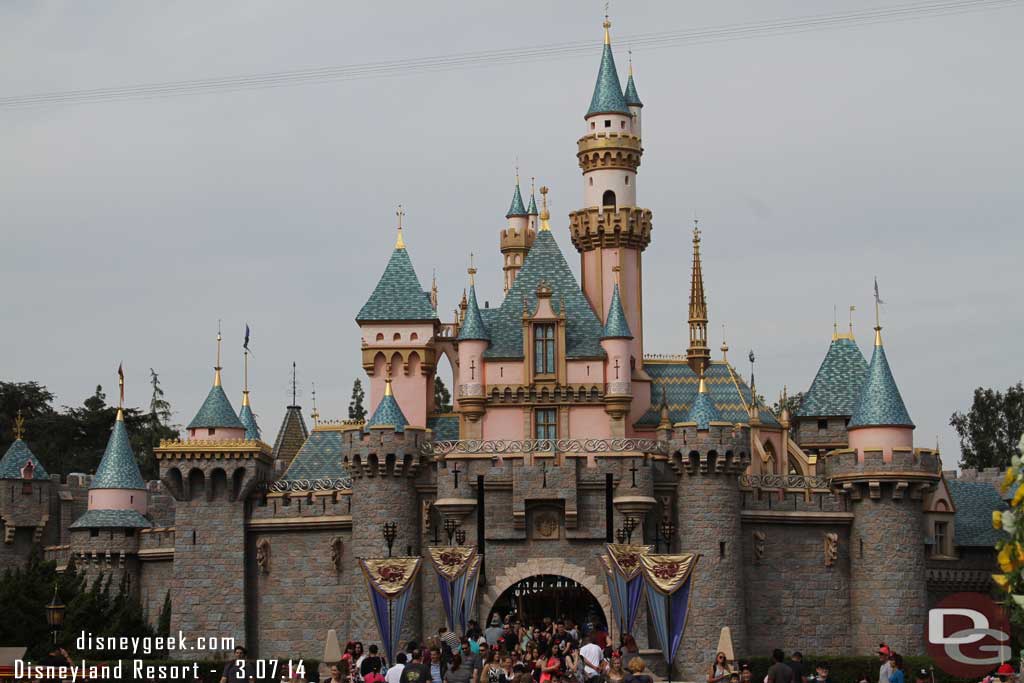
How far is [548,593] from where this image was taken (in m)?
54.1

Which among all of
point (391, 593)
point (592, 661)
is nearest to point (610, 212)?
point (391, 593)

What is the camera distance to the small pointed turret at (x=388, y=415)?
178 feet

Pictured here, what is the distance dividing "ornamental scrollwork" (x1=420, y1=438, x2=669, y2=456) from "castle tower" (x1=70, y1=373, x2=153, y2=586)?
396 inches

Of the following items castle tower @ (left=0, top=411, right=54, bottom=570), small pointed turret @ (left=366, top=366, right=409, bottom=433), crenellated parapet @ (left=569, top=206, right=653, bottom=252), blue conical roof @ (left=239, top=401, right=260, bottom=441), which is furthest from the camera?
blue conical roof @ (left=239, top=401, right=260, bottom=441)

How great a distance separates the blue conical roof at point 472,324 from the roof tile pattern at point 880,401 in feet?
34.4

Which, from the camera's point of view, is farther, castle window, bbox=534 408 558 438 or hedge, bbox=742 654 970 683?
castle window, bbox=534 408 558 438

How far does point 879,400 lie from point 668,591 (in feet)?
30.8

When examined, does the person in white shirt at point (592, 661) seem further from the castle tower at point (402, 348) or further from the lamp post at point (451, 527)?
the castle tower at point (402, 348)

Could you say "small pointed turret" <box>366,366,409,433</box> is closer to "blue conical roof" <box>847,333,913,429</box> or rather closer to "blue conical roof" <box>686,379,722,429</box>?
"blue conical roof" <box>686,379,722,429</box>

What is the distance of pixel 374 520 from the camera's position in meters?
54.0

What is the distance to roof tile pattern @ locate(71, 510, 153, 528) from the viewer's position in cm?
5875

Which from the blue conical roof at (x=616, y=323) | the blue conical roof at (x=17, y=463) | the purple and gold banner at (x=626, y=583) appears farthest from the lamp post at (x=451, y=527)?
the blue conical roof at (x=17, y=463)

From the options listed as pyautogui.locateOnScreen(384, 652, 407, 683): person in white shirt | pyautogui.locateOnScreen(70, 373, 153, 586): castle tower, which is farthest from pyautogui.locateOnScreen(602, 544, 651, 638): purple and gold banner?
pyautogui.locateOnScreen(384, 652, 407, 683): person in white shirt

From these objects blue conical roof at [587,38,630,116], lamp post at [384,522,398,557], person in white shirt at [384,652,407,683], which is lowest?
person in white shirt at [384,652,407,683]
